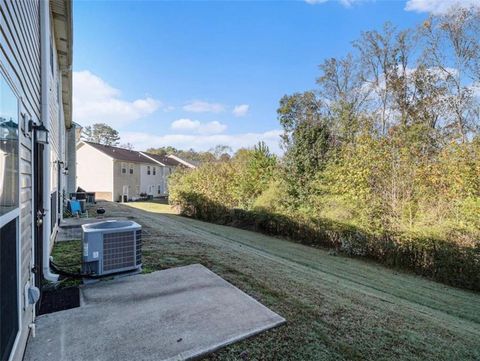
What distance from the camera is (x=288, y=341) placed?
2.57m

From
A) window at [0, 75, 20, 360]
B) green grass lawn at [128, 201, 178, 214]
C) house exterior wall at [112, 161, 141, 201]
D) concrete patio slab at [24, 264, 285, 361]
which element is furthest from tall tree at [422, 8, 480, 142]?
house exterior wall at [112, 161, 141, 201]

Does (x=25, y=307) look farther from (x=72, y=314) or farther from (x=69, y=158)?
(x=69, y=158)

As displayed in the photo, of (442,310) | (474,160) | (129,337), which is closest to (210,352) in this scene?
(129,337)

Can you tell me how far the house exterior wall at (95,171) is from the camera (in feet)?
84.6

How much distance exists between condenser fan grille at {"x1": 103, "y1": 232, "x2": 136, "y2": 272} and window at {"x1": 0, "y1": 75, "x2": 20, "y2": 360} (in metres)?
1.46

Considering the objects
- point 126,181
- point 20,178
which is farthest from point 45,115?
point 126,181

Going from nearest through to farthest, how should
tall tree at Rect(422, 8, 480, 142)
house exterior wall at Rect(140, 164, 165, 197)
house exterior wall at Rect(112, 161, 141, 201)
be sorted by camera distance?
1. tall tree at Rect(422, 8, 480, 142)
2. house exterior wall at Rect(112, 161, 141, 201)
3. house exterior wall at Rect(140, 164, 165, 197)

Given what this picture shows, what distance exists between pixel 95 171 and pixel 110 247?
26.3 metres

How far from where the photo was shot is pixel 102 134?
59.1 m

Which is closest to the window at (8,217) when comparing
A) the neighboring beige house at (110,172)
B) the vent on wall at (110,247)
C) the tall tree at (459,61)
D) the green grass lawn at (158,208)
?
the vent on wall at (110,247)

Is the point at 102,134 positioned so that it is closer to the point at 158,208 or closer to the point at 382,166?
the point at 158,208

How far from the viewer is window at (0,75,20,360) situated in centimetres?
161

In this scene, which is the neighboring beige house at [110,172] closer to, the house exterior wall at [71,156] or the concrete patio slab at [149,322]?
the house exterior wall at [71,156]

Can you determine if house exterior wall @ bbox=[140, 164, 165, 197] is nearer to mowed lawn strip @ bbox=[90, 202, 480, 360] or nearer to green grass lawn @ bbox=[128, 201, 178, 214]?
green grass lawn @ bbox=[128, 201, 178, 214]
